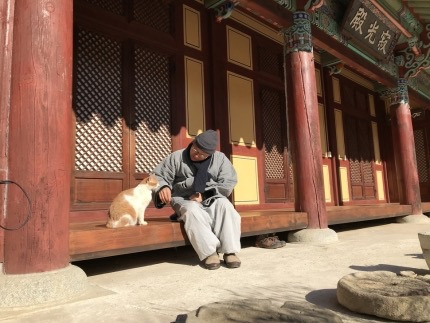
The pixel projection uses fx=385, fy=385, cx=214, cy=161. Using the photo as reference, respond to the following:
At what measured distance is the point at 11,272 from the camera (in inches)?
90.9

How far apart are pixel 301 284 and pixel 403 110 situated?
21.8ft

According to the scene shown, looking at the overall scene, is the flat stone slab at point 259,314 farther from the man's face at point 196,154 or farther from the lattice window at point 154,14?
the lattice window at point 154,14

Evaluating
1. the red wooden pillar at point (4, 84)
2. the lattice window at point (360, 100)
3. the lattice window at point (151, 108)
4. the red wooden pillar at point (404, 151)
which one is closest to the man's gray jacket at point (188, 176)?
the red wooden pillar at point (4, 84)

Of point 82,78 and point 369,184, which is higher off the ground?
point 82,78

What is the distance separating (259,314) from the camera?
167 centimetres

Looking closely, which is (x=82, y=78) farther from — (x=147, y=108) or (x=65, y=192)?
(x=65, y=192)

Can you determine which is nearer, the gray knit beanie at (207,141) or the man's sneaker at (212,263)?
the man's sneaker at (212,263)

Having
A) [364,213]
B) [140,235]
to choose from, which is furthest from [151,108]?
[364,213]

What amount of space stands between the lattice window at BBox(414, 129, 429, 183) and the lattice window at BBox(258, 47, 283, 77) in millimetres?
6542

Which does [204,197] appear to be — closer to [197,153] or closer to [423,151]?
[197,153]

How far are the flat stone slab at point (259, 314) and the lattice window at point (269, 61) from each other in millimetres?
Answer: 5854

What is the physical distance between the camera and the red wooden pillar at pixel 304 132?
16.3ft

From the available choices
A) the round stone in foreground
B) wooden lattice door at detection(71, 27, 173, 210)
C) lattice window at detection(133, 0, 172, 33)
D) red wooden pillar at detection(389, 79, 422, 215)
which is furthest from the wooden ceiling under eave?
the round stone in foreground

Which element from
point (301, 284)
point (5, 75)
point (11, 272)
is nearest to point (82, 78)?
point (5, 75)
